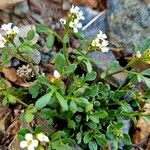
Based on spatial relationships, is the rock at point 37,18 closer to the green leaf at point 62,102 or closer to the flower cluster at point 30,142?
the green leaf at point 62,102

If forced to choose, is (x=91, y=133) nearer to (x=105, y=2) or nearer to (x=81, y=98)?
(x=81, y=98)

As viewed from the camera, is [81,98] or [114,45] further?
[114,45]

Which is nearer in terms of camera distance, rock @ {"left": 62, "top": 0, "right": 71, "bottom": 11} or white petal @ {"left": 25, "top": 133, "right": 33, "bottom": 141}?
white petal @ {"left": 25, "top": 133, "right": 33, "bottom": 141}

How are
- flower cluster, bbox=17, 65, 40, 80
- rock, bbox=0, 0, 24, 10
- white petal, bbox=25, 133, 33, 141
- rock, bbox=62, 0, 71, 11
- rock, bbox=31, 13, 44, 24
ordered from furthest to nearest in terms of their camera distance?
rock, bbox=62, 0, 71, 11 < rock, bbox=31, 13, 44, 24 < rock, bbox=0, 0, 24, 10 < flower cluster, bbox=17, 65, 40, 80 < white petal, bbox=25, 133, 33, 141

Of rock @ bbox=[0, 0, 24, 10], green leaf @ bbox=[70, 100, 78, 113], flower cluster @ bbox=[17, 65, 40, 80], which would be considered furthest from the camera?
rock @ bbox=[0, 0, 24, 10]

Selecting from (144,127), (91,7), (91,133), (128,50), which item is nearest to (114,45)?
(128,50)

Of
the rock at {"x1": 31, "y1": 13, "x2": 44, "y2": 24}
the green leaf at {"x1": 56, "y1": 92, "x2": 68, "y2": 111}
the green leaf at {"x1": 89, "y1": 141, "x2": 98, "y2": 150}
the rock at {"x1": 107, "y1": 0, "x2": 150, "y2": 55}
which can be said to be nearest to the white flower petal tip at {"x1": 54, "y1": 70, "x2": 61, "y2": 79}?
the green leaf at {"x1": 56, "y1": 92, "x2": 68, "y2": 111}

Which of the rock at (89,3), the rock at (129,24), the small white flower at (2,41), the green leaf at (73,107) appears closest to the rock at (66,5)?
the rock at (89,3)

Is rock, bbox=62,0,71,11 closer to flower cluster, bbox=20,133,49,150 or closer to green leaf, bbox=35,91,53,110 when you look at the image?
green leaf, bbox=35,91,53,110

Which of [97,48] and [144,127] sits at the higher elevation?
[97,48]
